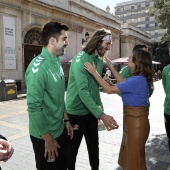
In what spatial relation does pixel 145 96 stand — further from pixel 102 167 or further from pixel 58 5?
pixel 58 5

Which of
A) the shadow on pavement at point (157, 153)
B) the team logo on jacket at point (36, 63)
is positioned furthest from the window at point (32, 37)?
the team logo on jacket at point (36, 63)

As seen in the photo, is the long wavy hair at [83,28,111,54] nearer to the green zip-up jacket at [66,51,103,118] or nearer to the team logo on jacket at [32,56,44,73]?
the green zip-up jacket at [66,51,103,118]

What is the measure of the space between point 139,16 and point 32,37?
68229 mm

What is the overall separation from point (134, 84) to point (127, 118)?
475 millimetres

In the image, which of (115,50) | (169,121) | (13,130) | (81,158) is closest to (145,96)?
(169,121)

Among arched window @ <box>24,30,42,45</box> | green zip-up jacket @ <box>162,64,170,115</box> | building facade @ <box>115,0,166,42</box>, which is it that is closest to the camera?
green zip-up jacket @ <box>162,64,170,115</box>

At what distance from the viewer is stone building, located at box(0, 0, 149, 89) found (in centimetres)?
1545

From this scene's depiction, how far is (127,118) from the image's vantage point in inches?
116

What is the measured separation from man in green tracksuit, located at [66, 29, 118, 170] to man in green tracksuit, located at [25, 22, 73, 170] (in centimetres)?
32

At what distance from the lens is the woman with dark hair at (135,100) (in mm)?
2789

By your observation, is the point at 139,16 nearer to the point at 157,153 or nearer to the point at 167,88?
the point at 157,153

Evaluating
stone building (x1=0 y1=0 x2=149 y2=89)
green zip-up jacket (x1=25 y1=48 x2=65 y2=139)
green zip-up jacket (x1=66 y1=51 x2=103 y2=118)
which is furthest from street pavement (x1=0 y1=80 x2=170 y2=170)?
stone building (x1=0 y1=0 x2=149 y2=89)

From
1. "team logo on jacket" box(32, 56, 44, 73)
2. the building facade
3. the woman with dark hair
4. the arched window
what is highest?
the building facade

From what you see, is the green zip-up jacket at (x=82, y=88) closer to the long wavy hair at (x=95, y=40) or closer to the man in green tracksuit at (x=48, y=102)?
the long wavy hair at (x=95, y=40)
